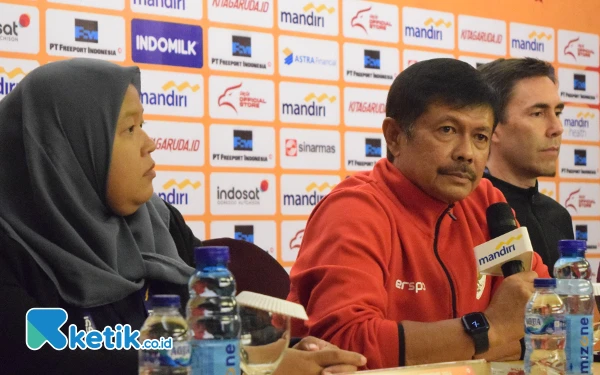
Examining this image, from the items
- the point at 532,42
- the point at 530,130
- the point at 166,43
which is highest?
the point at 532,42

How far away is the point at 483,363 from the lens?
4.64ft

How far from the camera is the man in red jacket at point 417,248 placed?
62.9 inches

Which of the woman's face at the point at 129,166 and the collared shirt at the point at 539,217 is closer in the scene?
the woman's face at the point at 129,166

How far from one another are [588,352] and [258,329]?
0.64 metres

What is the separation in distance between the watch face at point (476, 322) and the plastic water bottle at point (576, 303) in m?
0.16

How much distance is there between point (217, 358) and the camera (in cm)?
105

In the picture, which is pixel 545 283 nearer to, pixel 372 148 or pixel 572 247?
pixel 572 247

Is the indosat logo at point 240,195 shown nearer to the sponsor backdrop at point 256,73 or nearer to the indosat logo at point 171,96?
the sponsor backdrop at point 256,73

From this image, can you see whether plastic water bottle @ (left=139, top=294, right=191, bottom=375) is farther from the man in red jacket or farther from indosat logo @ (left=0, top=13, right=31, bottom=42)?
indosat logo @ (left=0, top=13, right=31, bottom=42)

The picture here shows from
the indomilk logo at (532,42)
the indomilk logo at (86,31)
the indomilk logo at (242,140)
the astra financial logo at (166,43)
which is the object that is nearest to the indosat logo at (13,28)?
the indomilk logo at (86,31)

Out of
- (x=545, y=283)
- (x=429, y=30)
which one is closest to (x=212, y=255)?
(x=545, y=283)

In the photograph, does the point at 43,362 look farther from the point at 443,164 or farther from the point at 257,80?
the point at 257,80

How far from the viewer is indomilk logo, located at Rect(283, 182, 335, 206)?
4.09 metres

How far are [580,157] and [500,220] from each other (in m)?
3.65
